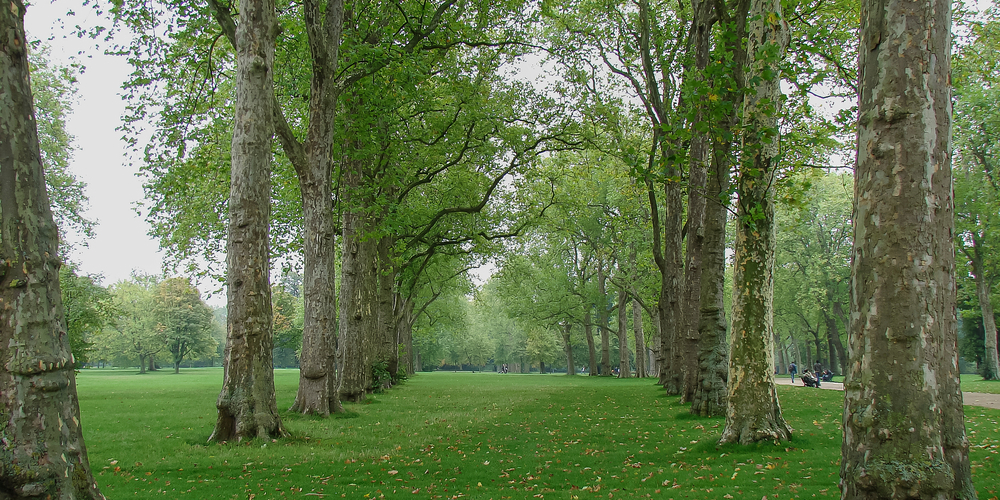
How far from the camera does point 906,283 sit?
397 cm

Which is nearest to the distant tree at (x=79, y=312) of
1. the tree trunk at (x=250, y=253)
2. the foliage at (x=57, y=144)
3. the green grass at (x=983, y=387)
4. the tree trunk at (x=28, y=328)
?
the foliage at (x=57, y=144)

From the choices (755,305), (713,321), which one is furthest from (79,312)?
(755,305)

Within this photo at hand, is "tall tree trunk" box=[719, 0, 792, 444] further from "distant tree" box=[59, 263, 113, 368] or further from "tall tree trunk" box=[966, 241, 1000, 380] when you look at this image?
"tall tree trunk" box=[966, 241, 1000, 380]

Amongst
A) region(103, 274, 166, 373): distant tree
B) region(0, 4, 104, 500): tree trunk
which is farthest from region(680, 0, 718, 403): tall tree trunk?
region(103, 274, 166, 373): distant tree

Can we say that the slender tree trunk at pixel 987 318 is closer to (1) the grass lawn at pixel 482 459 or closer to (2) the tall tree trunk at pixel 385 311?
(1) the grass lawn at pixel 482 459

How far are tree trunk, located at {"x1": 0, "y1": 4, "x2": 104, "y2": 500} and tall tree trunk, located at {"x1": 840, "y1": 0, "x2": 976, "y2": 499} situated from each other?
575cm

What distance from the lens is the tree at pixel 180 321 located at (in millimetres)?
59969

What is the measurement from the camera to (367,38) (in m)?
16.8

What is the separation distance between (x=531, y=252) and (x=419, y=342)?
31.6 metres

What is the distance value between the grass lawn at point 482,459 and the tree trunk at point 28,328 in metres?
2.43

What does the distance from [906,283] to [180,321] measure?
6719 cm

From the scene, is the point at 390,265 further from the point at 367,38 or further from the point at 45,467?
the point at 45,467

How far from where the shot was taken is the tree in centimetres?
5997

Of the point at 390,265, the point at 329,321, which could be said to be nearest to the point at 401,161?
the point at 390,265
